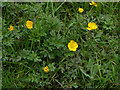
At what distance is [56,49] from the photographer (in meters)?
2.17

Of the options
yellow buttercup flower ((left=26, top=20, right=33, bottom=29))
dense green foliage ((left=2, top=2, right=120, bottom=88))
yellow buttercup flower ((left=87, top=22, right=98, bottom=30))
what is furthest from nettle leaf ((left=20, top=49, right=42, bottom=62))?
yellow buttercup flower ((left=87, top=22, right=98, bottom=30))

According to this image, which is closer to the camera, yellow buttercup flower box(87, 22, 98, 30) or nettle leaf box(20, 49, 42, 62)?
nettle leaf box(20, 49, 42, 62)

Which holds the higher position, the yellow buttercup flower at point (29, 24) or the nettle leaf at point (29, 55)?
the yellow buttercup flower at point (29, 24)

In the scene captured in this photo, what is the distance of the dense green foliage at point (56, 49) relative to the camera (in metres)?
2.00

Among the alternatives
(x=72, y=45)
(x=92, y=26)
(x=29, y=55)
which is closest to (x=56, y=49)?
(x=72, y=45)

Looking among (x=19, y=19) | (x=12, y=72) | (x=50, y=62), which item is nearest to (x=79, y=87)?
(x=50, y=62)

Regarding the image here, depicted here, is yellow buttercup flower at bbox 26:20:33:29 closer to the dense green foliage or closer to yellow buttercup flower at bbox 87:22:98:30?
the dense green foliage

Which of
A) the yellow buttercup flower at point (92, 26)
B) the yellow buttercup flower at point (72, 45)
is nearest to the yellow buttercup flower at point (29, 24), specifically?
the yellow buttercup flower at point (72, 45)

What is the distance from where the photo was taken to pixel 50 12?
2.50m

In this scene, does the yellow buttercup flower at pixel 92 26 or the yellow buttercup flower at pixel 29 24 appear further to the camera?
the yellow buttercup flower at pixel 92 26

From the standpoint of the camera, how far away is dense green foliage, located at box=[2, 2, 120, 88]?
78.8 inches

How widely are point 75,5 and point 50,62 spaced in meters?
1.06

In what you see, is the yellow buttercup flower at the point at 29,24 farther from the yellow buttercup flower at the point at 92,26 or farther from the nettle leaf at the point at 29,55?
the yellow buttercup flower at the point at 92,26

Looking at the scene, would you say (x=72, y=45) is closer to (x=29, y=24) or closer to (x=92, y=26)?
(x=92, y=26)
